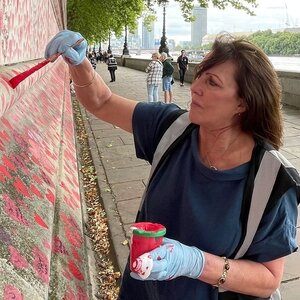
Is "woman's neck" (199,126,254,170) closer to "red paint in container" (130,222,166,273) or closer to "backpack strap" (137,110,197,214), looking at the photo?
"backpack strap" (137,110,197,214)

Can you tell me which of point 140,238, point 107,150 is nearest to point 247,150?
point 140,238

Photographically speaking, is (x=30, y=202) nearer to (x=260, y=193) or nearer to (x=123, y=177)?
(x=260, y=193)

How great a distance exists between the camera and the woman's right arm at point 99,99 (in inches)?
79.8

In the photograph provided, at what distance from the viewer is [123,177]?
18.1 ft

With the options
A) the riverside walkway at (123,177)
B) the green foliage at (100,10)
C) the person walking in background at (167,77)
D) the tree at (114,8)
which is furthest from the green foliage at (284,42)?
the green foliage at (100,10)

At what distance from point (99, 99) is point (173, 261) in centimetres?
111

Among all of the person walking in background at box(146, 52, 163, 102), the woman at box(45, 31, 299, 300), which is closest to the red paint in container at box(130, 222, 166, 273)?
the woman at box(45, 31, 299, 300)

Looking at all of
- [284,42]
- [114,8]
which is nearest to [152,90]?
[284,42]

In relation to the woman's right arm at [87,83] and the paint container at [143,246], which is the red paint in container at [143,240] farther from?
the woman's right arm at [87,83]

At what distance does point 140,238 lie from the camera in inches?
46.3

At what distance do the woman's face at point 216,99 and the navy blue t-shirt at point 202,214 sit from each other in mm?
142

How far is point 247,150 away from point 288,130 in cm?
721

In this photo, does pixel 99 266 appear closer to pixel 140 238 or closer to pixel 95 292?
pixel 95 292

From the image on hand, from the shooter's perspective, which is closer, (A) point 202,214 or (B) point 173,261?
(B) point 173,261
